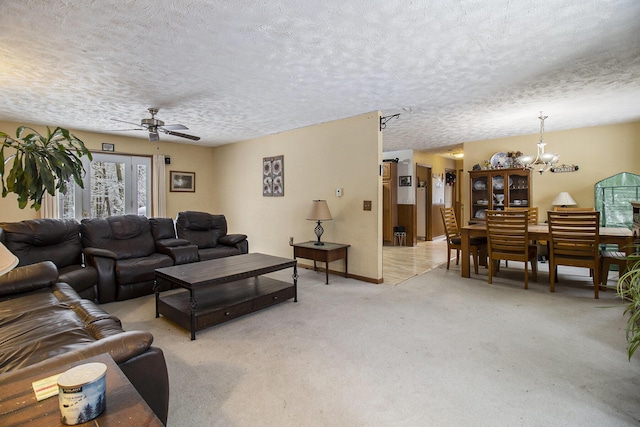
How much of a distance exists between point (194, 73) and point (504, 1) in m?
2.56

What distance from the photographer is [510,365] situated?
7.34ft

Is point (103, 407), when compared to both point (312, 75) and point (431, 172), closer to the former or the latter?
point (312, 75)

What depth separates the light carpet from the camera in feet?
5.75

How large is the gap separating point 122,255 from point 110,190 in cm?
248

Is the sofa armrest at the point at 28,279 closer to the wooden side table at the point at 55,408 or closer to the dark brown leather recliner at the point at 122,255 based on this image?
the dark brown leather recliner at the point at 122,255

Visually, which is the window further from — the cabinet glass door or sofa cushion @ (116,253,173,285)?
the cabinet glass door

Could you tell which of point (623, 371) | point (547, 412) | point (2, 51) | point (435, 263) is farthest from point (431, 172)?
point (2, 51)

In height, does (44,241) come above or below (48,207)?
below

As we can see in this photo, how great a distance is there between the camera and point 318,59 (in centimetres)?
270

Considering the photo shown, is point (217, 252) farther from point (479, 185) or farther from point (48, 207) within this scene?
point (479, 185)

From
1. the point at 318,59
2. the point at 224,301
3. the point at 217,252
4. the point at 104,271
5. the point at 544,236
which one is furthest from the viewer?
the point at 217,252

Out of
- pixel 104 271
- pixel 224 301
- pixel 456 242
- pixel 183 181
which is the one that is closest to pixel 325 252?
pixel 224 301

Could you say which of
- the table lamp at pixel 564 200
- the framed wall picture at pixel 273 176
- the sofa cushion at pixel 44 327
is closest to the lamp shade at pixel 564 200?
the table lamp at pixel 564 200

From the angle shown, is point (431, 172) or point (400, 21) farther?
point (431, 172)
